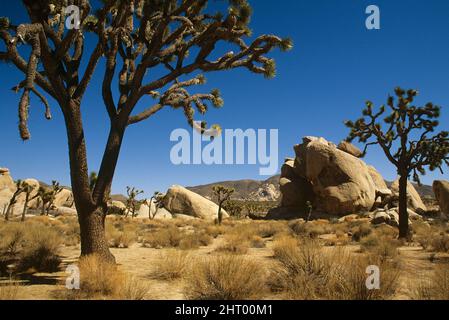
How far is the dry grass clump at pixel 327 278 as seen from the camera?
4.91 m

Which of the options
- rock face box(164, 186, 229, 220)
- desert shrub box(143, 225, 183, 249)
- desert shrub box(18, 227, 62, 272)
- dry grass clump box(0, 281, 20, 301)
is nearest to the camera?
dry grass clump box(0, 281, 20, 301)

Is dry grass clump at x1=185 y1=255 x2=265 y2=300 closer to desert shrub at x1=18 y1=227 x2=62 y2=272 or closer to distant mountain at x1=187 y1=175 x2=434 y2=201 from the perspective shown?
desert shrub at x1=18 y1=227 x2=62 y2=272

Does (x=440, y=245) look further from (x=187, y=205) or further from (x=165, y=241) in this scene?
(x=187, y=205)

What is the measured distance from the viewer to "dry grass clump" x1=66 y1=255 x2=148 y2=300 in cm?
505

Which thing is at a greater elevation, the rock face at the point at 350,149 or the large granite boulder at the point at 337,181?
the rock face at the point at 350,149

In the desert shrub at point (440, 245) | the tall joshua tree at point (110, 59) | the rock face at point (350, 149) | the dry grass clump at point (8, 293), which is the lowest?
the desert shrub at point (440, 245)

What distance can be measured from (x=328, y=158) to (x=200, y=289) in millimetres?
30085

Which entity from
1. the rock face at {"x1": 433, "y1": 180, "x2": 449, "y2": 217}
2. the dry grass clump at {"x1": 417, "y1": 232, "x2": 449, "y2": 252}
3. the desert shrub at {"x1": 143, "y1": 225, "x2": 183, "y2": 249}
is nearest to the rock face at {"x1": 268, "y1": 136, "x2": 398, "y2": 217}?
the rock face at {"x1": 433, "y1": 180, "x2": 449, "y2": 217}

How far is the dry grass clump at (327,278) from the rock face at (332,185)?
2728 centimetres

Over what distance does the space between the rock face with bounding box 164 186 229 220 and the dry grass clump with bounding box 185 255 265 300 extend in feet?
118

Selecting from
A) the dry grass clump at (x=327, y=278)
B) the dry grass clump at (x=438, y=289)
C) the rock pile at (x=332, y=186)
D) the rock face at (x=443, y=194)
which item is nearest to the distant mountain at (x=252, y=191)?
the rock pile at (x=332, y=186)

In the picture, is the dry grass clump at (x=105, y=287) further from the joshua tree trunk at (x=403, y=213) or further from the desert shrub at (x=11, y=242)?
the joshua tree trunk at (x=403, y=213)

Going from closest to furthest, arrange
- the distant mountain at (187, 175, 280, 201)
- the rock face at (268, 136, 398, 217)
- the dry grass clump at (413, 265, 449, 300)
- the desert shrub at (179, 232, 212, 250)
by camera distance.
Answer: the dry grass clump at (413, 265, 449, 300), the desert shrub at (179, 232, 212, 250), the rock face at (268, 136, 398, 217), the distant mountain at (187, 175, 280, 201)
